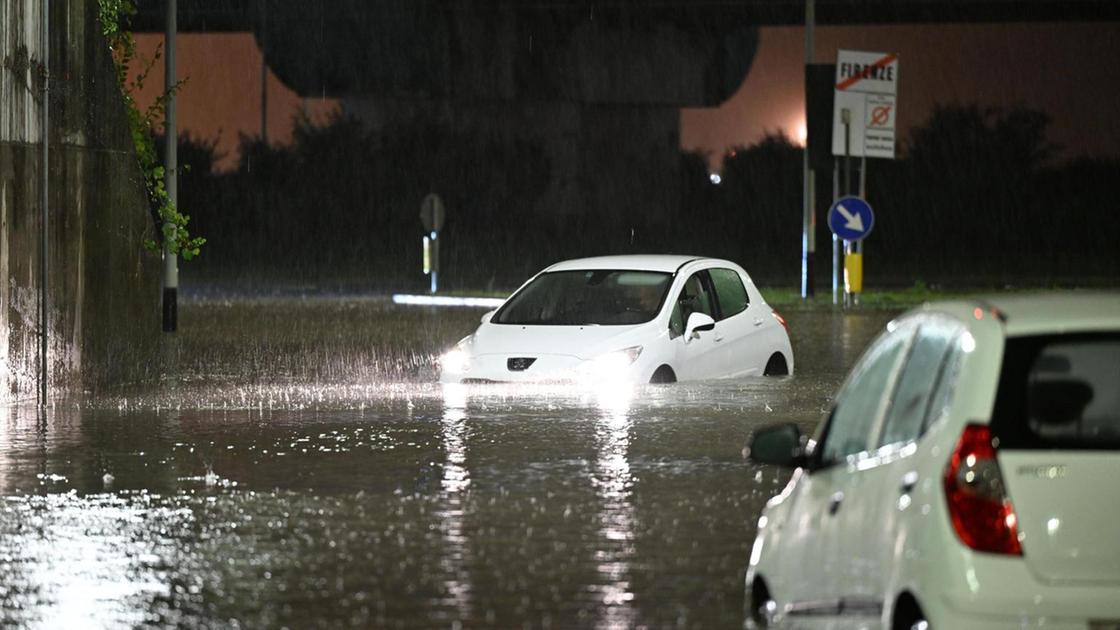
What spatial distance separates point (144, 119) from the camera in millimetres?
24234

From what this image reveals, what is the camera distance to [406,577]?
31.5 feet

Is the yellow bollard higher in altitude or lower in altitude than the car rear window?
lower

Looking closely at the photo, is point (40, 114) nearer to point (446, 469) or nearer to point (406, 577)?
point (446, 469)

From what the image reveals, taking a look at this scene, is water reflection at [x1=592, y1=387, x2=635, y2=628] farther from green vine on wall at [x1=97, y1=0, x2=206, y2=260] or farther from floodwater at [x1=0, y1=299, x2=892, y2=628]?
green vine on wall at [x1=97, y1=0, x2=206, y2=260]

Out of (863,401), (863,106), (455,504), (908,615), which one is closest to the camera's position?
(908,615)

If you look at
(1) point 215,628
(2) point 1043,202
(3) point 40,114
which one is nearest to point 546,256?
(2) point 1043,202

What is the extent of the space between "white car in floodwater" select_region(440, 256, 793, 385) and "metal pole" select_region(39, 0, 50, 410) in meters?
3.49

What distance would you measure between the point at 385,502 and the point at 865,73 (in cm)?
2887

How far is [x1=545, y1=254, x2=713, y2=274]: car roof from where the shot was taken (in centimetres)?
2005

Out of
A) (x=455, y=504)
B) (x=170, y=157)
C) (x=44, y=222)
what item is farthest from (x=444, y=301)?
(x=455, y=504)

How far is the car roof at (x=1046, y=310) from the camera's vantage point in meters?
5.99

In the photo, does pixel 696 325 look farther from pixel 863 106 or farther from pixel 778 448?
pixel 863 106

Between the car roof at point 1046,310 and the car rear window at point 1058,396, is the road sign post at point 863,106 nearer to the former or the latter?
the car roof at point 1046,310

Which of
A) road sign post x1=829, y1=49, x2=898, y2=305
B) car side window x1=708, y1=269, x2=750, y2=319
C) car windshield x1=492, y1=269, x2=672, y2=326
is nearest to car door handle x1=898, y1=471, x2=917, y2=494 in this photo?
car windshield x1=492, y1=269, x2=672, y2=326
